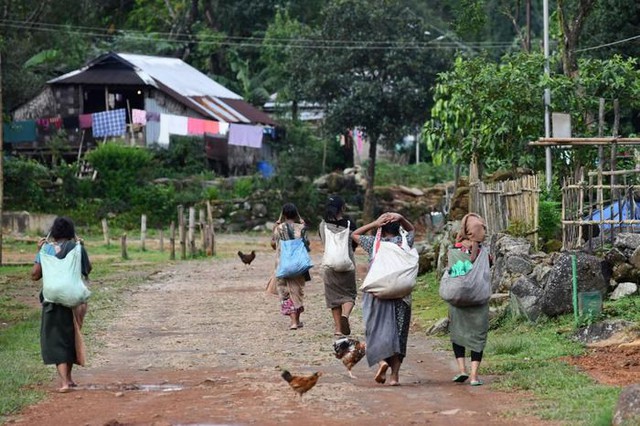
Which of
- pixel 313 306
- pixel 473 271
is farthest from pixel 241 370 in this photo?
pixel 313 306

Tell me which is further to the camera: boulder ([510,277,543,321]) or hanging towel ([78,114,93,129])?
hanging towel ([78,114,93,129])

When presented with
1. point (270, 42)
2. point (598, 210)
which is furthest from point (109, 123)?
point (598, 210)

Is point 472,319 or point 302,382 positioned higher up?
point 472,319

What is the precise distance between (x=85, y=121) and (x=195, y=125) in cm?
461

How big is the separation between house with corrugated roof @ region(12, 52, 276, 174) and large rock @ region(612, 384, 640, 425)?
132 ft

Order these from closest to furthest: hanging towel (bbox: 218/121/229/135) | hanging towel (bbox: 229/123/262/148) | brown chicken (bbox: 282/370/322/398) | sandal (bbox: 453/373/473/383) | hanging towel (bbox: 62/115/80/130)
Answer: brown chicken (bbox: 282/370/322/398), sandal (bbox: 453/373/473/383), hanging towel (bbox: 218/121/229/135), hanging towel (bbox: 229/123/262/148), hanging towel (bbox: 62/115/80/130)

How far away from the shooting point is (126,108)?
50250 mm

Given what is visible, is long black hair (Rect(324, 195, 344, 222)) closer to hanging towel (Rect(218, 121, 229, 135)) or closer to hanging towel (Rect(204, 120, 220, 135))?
hanging towel (Rect(218, 121, 229, 135))

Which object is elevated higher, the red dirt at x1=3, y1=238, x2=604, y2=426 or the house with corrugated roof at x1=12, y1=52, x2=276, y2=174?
the house with corrugated roof at x1=12, y1=52, x2=276, y2=174

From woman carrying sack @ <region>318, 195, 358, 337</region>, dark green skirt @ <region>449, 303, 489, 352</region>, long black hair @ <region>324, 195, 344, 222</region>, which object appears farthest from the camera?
woman carrying sack @ <region>318, 195, 358, 337</region>

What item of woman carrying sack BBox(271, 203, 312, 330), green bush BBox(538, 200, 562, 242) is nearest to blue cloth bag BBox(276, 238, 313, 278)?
woman carrying sack BBox(271, 203, 312, 330)

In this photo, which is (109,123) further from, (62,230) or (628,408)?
(628,408)

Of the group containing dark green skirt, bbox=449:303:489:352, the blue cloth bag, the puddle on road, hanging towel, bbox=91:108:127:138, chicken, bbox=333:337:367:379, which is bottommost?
the puddle on road

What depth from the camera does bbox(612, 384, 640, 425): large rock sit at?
339 inches
